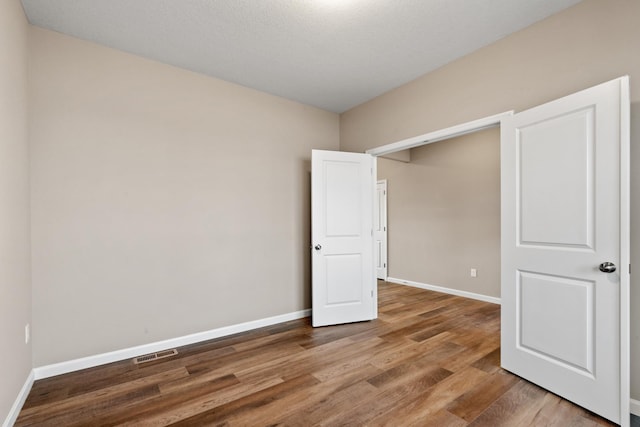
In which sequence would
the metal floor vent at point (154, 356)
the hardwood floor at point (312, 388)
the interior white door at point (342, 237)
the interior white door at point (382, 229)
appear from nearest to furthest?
the hardwood floor at point (312, 388) → the metal floor vent at point (154, 356) → the interior white door at point (342, 237) → the interior white door at point (382, 229)

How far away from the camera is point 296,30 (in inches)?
97.0

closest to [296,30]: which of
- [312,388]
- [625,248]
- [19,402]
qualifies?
[625,248]

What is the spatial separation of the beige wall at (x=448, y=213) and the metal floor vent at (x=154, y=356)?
4.13m

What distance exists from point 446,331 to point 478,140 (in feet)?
9.84

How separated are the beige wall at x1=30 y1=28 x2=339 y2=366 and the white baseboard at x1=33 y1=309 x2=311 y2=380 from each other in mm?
59

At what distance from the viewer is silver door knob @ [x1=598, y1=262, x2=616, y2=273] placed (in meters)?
1.79

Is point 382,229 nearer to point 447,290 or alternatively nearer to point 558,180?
point 447,290

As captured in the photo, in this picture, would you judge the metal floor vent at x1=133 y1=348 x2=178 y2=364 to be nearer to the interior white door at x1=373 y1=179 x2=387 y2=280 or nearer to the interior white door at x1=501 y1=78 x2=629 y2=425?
the interior white door at x1=501 y1=78 x2=629 y2=425

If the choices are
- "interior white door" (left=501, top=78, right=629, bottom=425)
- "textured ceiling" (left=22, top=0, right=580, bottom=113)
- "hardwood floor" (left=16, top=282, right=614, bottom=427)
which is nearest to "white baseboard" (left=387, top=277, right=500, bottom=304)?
"hardwood floor" (left=16, top=282, right=614, bottom=427)

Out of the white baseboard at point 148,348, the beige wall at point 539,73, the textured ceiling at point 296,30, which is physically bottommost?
the white baseboard at point 148,348

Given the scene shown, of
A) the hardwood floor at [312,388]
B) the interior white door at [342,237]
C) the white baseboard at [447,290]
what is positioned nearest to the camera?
the hardwood floor at [312,388]

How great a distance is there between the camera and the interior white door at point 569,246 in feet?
5.90

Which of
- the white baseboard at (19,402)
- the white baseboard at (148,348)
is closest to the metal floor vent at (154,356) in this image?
the white baseboard at (148,348)

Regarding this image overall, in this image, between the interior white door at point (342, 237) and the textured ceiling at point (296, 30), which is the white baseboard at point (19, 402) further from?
the textured ceiling at point (296, 30)
